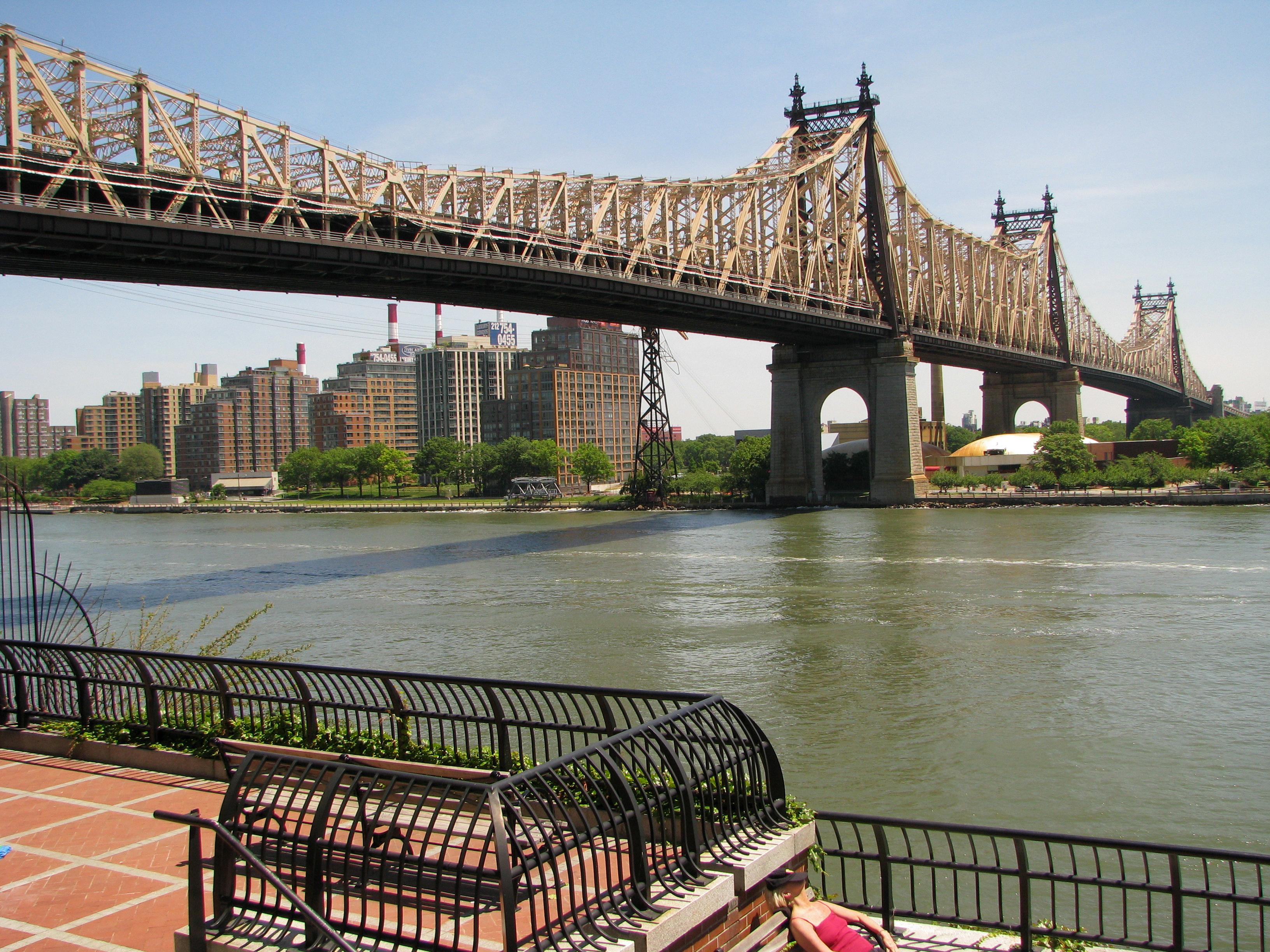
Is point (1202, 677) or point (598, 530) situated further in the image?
point (598, 530)

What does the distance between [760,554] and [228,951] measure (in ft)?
137

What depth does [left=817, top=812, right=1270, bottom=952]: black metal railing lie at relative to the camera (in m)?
7.64

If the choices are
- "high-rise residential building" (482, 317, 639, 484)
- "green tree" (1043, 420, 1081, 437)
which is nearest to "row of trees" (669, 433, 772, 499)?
"green tree" (1043, 420, 1081, 437)

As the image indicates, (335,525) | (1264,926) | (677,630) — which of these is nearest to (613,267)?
(677,630)

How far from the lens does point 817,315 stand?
221 ft

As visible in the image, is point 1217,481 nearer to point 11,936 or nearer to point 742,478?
point 742,478

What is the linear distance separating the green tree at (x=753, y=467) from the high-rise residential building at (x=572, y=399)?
283 feet

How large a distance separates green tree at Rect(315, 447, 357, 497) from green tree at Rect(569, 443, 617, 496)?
39592 millimetres

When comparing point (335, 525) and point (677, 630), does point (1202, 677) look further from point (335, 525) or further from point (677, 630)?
point (335, 525)

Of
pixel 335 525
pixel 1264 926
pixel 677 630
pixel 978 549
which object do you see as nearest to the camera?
pixel 1264 926

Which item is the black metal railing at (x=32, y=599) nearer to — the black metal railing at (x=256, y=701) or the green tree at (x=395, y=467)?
the black metal railing at (x=256, y=701)

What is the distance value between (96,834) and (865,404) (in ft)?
242

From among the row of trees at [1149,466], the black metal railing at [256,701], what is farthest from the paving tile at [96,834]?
the row of trees at [1149,466]

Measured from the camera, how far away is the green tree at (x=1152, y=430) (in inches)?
5645
